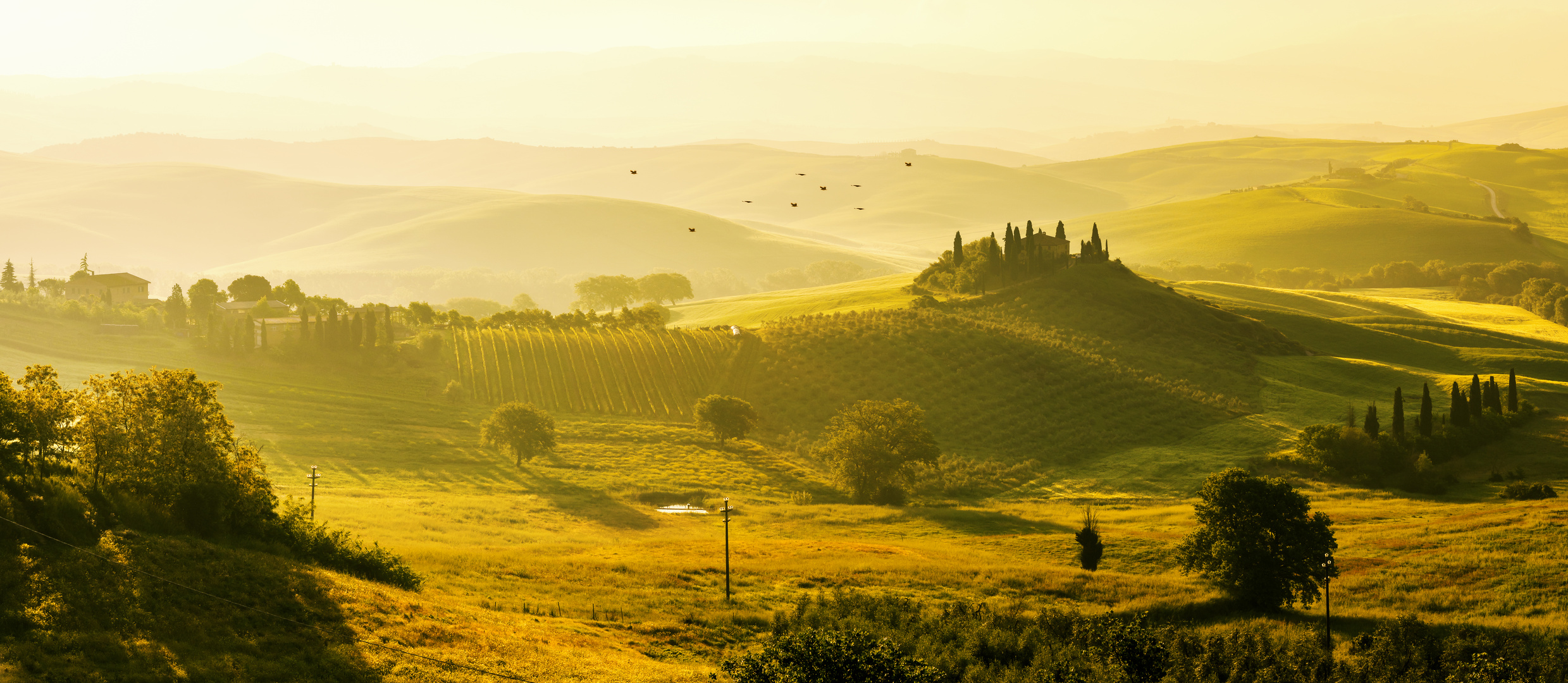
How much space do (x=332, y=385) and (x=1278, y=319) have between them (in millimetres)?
122680

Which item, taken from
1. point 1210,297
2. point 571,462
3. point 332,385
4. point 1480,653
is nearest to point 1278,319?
point 1210,297

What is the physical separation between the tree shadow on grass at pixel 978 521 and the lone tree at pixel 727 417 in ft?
84.6

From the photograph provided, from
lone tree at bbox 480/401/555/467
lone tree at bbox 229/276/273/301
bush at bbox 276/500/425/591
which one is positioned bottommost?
bush at bbox 276/500/425/591

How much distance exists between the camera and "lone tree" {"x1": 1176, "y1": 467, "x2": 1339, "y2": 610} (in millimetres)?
43781

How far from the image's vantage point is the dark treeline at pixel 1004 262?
432ft

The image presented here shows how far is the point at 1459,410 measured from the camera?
80.8 m

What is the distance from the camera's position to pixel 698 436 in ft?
314

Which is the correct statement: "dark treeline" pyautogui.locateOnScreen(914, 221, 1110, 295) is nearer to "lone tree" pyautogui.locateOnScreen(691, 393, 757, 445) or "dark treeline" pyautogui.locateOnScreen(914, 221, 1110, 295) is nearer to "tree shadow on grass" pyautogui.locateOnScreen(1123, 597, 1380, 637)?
"lone tree" pyautogui.locateOnScreen(691, 393, 757, 445)

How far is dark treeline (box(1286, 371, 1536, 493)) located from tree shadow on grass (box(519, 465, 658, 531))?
52.5 metres

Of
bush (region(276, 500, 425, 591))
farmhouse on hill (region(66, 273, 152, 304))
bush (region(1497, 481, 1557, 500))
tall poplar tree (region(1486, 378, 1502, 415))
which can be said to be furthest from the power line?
farmhouse on hill (region(66, 273, 152, 304))

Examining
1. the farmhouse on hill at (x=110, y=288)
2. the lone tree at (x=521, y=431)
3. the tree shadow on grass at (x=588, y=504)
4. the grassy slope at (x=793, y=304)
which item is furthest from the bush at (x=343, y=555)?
the farmhouse on hill at (x=110, y=288)

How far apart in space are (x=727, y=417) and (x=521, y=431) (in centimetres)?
1947

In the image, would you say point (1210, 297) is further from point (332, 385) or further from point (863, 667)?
point (863, 667)

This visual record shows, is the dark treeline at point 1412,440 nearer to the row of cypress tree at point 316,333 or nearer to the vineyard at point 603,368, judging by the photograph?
the vineyard at point 603,368
